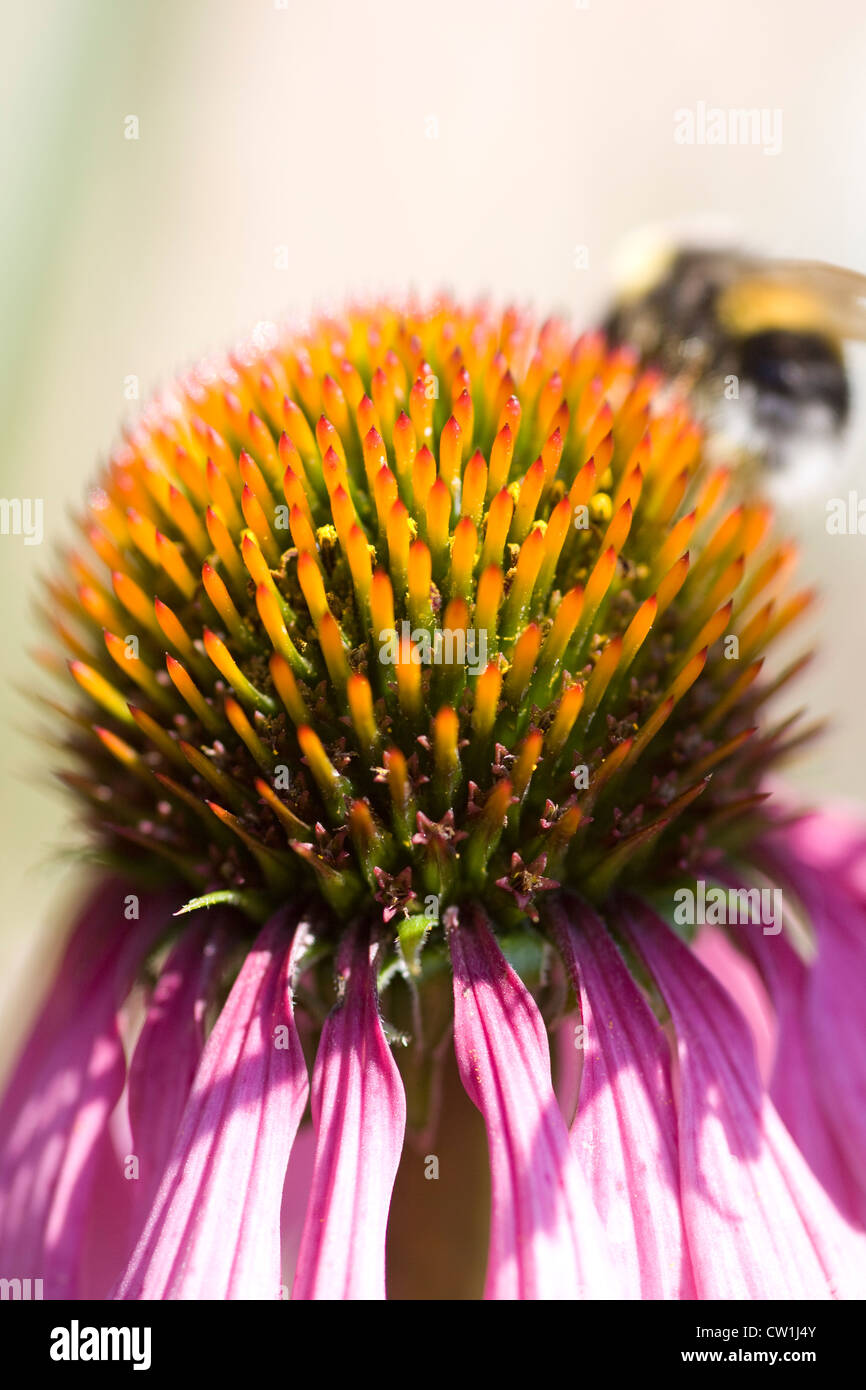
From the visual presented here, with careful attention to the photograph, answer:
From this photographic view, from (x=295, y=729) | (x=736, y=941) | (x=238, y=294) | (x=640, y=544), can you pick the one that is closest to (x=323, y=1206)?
(x=295, y=729)

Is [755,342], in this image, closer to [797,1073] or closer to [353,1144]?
[797,1073]

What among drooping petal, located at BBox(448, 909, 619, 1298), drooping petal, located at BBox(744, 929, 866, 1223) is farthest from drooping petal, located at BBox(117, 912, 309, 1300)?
drooping petal, located at BBox(744, 929, 866, 1223)

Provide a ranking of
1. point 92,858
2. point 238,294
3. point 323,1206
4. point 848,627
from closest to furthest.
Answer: point 323,1206
point 92,858
point 848,627
point 238,294

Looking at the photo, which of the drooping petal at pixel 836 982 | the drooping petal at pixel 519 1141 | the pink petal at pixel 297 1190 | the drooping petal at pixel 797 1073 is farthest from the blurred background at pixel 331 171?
the drooping petal at pixel 519 1141

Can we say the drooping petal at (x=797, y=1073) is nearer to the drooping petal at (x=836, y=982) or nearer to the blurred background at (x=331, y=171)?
the drooping petal at (x=836, y=982)

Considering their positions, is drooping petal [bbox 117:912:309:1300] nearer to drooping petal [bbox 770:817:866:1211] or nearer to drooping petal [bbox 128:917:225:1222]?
drooping petal [bbox 128:917:225:1222]

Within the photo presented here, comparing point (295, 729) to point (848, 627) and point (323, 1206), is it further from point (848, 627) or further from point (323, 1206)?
point (848, 627)

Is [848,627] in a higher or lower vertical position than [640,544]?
higher

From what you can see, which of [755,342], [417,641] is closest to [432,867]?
[417,641]
